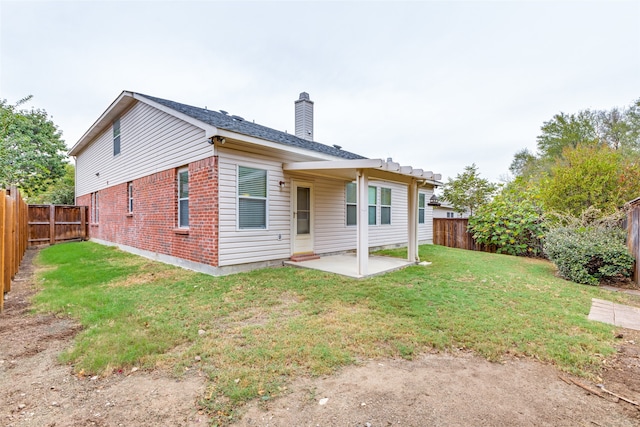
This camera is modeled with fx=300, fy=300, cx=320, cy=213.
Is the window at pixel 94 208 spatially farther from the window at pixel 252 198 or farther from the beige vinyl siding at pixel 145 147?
the window at pixel 252 198

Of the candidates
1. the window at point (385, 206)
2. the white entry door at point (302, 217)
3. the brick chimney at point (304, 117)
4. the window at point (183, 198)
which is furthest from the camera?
the brick chimney at point (304, 117)

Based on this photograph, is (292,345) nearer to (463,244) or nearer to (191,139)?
(191,139)

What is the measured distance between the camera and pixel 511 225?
1167cm

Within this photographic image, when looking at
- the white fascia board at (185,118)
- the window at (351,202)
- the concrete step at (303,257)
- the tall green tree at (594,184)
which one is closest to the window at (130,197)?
the white fascia board at (185,118)

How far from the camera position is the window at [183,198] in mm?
7600

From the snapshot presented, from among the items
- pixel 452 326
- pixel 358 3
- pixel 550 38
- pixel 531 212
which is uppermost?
pixel 358 3

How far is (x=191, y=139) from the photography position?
23.5 ft

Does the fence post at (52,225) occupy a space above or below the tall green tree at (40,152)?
below

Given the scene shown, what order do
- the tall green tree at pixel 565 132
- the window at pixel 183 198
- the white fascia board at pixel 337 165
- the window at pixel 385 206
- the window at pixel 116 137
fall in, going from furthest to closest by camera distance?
the tall green tree at pixel 565 132
the window at pixel 385 206
the window at pixel 116 137
the window at pixel 183 198
the white fascia board at pixel 337 165

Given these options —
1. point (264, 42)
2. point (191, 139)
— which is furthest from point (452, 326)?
point (264, 42)

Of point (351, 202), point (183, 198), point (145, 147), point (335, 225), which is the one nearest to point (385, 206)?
point (351, 202)

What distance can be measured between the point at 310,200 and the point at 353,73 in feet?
29.7

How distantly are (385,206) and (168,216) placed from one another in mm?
7472

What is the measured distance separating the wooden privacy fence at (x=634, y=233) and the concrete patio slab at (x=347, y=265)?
15.4 ft
